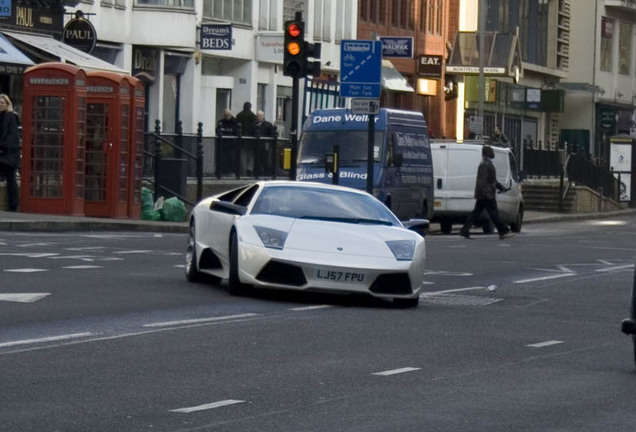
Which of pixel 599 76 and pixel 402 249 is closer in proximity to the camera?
pixel 402 249

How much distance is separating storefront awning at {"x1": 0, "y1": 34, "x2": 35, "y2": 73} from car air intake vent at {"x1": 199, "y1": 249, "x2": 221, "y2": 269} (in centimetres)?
1978

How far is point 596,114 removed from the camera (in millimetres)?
92438

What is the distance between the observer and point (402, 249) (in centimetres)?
1819

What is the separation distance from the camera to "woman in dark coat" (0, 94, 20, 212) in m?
31.7

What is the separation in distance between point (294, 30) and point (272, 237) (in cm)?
1362

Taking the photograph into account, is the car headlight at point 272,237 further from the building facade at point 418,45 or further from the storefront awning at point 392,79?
the building facade at point 418,45

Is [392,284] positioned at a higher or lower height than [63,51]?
lower

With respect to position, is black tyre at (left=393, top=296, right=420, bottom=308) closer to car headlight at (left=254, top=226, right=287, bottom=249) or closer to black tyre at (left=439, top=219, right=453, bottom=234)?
car headlight at (left=254, top=226, right=287, bottom=249)

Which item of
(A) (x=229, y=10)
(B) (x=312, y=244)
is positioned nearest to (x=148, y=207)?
(B) (x=312, y=244)

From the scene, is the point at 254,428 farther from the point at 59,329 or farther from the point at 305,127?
the point at 305,127

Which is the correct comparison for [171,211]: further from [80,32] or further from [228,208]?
[228,208]

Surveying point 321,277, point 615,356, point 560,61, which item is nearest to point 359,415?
point 615,356

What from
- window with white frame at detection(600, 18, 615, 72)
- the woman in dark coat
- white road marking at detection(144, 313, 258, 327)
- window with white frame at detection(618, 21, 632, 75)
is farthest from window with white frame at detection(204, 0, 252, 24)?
window with white frame at detection(618, 21, 632, 75)

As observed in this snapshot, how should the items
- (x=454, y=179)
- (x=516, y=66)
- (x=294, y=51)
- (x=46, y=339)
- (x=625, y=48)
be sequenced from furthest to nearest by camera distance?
(x=625, y=48), (x=516, y=66), (x=454, y=179), (x=294, y=51), (x=46, y=339)
